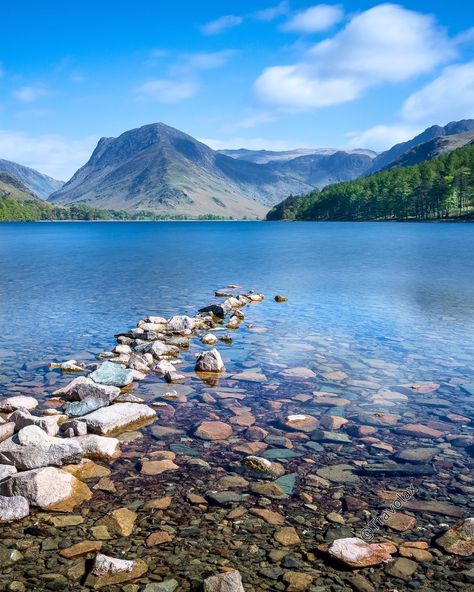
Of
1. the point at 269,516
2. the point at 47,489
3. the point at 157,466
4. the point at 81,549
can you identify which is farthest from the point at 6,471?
the point at 269,516

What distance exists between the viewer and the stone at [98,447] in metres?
12.8

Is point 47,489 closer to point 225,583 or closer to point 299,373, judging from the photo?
point 225,583

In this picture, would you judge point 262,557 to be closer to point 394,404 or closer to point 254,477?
point 254,477

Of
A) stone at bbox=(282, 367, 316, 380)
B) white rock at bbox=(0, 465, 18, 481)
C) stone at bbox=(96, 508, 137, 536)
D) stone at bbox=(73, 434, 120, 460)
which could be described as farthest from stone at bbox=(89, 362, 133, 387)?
stone at bbox=(96, 508, 137, 536)

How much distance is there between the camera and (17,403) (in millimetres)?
16156

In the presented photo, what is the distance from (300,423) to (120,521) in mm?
6714

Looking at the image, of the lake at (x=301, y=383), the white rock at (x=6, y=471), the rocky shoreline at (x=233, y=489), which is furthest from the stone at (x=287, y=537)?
the white rock at (x=6, y=471)

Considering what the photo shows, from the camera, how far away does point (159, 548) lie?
8.92 meters

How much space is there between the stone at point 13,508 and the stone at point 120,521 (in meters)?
1.51

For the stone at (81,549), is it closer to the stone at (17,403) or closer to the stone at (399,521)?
the stone at (399,521)

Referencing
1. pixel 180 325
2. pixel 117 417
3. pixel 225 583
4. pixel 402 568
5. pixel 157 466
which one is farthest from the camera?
pixel 180 325

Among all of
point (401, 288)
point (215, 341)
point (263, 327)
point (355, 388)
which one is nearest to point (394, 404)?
point (355, 388)

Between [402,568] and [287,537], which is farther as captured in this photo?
[287,537]

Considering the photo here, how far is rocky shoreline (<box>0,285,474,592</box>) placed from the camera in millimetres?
8352
